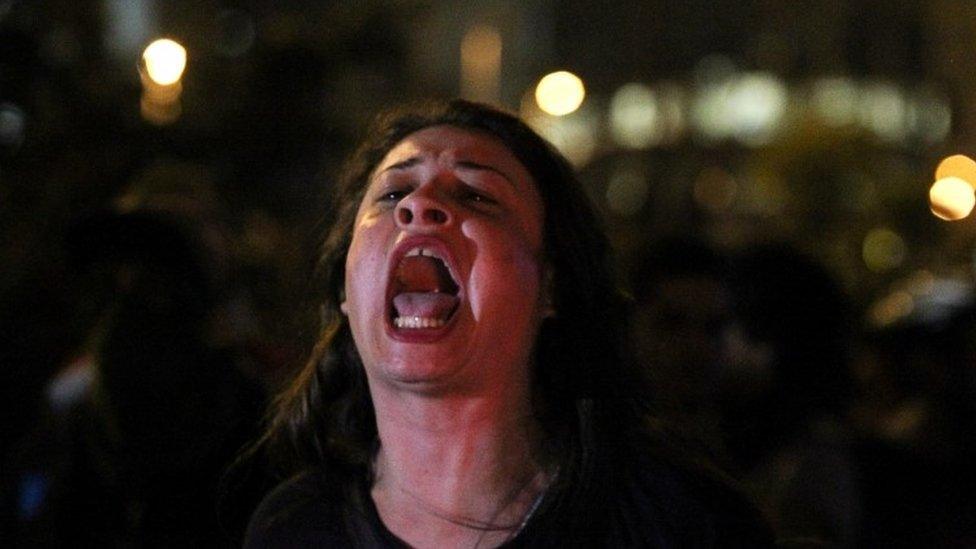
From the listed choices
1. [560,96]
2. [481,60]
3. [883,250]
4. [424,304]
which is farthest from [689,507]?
[481,60]

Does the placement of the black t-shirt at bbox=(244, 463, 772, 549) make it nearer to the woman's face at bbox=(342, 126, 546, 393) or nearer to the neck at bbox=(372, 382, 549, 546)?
the neck at bbox=(372, 382, 549, 546)

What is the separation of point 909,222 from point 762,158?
14.5 meters

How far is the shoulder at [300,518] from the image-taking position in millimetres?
2414

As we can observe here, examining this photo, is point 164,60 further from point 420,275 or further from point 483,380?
point 483,380

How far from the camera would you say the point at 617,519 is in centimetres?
236

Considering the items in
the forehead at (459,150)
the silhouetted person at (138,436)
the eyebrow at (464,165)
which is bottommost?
the silhouetted person at (138,436)

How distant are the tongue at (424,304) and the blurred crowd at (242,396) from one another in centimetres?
49

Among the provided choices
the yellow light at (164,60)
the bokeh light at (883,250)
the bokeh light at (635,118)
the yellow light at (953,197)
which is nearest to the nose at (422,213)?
the yellow light at (953,197)

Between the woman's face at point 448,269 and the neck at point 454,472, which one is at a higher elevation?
the woman's face at point 448,269

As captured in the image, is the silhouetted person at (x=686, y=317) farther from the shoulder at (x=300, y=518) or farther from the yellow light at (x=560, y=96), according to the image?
the yellow light at (x=560, y=96)

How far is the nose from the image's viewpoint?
239 cm

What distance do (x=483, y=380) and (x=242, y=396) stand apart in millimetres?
1130

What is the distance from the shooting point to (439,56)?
17766 millimetres

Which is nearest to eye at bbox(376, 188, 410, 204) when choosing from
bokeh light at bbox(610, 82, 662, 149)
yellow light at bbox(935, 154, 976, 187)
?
yellow light at bbox(935, 154, 976, 187)
